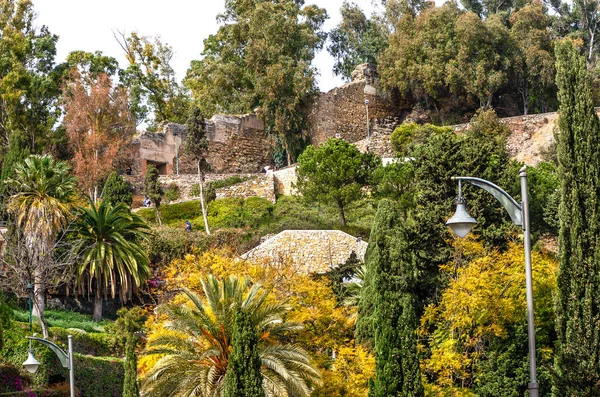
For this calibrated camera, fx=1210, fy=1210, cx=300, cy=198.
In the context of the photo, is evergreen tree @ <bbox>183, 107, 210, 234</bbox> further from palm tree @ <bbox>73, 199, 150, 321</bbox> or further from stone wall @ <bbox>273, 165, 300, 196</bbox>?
palm tree @ <bbox>73, 199, 150, 321</bbox>

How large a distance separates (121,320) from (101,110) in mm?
19027

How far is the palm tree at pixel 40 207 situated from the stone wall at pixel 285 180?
15.3 meters

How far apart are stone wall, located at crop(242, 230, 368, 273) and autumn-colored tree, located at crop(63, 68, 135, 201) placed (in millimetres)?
10922

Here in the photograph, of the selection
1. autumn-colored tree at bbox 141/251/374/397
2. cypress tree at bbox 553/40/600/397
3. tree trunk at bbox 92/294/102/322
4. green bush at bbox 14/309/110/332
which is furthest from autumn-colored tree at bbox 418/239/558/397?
tree trunk at bbox 92/294/102/322

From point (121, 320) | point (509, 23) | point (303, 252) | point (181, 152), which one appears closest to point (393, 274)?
point (121, 320)

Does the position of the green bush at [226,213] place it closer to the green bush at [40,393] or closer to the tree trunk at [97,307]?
the tree trunk at [97,307]

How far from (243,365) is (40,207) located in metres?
16.7

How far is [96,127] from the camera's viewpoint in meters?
54.5

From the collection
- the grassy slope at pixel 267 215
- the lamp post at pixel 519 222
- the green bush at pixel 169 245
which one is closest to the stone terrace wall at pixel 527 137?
the grassy slope at pixel 267 215

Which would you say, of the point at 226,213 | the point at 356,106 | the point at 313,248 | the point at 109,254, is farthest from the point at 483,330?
the point at 356,106

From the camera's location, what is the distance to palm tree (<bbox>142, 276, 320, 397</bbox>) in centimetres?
2864

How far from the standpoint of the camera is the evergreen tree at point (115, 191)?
48531mm

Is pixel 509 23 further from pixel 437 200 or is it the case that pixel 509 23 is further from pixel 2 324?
pixel 2 324

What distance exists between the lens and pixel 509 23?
208 ft
